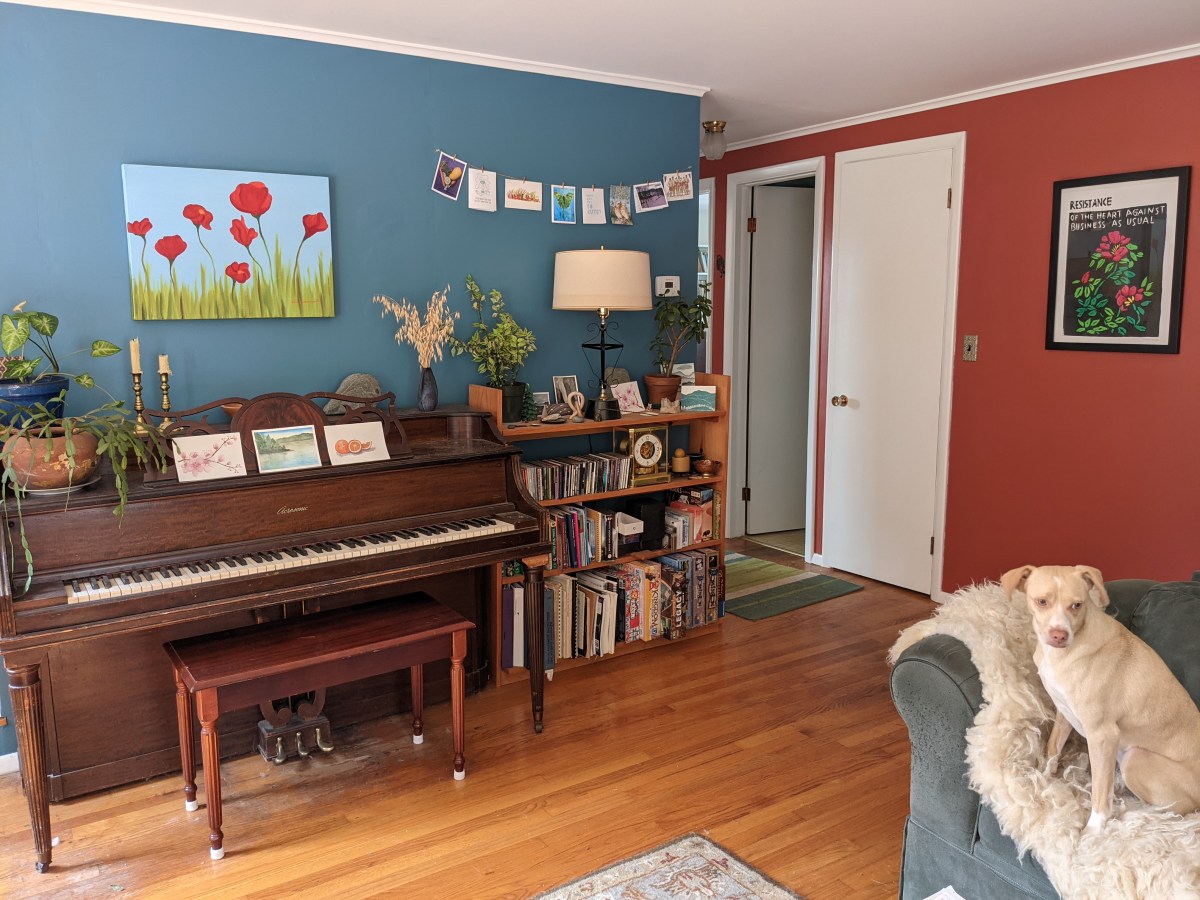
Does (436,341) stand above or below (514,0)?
below

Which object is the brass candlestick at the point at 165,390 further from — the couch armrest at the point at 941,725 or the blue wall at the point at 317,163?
the couch armrest at the point at 941,725

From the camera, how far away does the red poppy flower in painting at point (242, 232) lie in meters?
3.09

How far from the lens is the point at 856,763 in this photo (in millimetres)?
3006

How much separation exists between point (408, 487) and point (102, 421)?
92 centimetres

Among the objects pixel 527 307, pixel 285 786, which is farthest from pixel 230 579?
pixel 527 307

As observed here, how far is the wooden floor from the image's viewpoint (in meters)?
2.43

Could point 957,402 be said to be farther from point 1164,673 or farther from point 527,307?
point 1164,673

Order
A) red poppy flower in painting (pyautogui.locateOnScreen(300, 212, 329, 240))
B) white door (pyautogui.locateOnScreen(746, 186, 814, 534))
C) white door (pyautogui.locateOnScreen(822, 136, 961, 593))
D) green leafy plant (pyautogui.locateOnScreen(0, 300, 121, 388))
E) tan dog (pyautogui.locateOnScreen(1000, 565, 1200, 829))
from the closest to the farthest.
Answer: tan dog (pyautogui.locateOnScreen(1000, 565, 1200, 829)) → green leafy plant (pyautogui.locateOnScreen(0, 300, 121, 388)) → red poppy flower in painting (pyautogui.locateOnScreen(300, 212, 329, 240)) → white door (pyautogui.locateOnScreen(822, 136, 961, 593)) → white door (pyautogui.locateOnScreen(746, 186, 814, 534))

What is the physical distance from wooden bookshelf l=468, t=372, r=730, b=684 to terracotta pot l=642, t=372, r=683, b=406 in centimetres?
10

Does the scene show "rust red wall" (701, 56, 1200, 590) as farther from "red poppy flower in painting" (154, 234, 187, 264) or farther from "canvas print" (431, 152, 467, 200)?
"red poppy flower in painting" (154, 234, 187, 264)

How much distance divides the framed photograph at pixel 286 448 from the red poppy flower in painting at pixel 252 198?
0.78m

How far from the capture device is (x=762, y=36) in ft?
10.8

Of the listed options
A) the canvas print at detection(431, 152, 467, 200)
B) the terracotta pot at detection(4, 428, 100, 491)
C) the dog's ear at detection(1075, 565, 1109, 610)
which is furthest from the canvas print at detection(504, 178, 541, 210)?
the dog's ear at detection(1075, 565, 1109, 610)

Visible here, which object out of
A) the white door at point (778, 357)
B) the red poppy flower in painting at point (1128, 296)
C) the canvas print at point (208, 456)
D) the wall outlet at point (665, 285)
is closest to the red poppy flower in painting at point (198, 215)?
the canvas print at point (208, 456)
